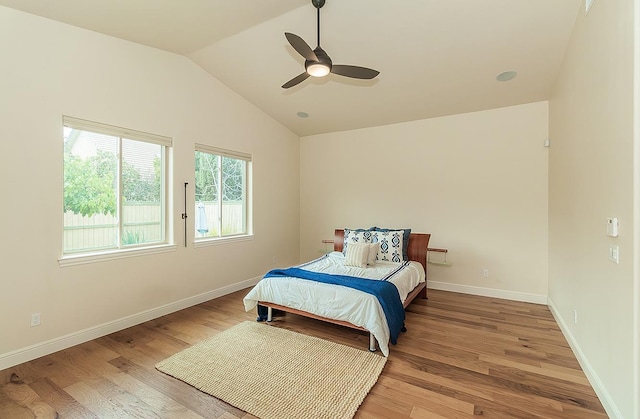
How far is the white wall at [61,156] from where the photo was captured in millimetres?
2527

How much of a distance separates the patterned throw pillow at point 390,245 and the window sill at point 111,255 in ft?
9.26

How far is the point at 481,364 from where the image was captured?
8.33ft

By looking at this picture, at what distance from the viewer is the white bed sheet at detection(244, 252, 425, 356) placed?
2711 millimetres

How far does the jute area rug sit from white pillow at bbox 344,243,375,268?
44.8 inches

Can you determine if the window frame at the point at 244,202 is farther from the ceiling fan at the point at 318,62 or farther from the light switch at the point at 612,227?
the light switch at the point at 612,227

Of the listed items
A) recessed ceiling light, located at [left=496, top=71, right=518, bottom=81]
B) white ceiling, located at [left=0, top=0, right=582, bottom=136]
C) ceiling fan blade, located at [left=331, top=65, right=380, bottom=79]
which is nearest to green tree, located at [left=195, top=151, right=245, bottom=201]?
white ceiling, located at [left=0, top=0, right=582, bottom=136]

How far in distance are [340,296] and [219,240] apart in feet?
7.67

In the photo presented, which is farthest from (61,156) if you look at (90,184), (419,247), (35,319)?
(419,247)

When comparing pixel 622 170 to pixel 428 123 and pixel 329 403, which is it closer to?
pixel 329 403

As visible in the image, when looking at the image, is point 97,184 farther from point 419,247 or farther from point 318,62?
point 419,247

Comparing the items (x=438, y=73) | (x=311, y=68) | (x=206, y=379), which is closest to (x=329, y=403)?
(x=206, y=379)

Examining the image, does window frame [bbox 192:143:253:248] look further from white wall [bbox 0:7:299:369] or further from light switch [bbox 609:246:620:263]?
light switch [bbox 609:246:620:263]

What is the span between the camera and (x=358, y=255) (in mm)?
3826

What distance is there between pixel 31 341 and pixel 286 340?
2309mm
